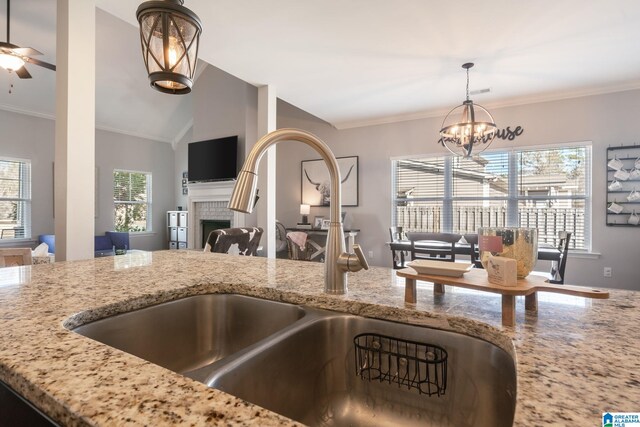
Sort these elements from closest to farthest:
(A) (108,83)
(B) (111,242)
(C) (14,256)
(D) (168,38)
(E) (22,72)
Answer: (D) (168,38) < (C) (14,256) < (E) (22,72) < (A) (108,83) < (B) (111,242)

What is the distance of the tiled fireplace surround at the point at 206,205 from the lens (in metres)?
5.84

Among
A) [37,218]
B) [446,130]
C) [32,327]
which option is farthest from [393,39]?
[37,218]

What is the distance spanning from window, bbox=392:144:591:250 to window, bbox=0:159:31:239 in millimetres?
6260

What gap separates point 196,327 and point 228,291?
0.14 meters

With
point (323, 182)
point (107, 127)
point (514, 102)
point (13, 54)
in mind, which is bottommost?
point (323, 182)

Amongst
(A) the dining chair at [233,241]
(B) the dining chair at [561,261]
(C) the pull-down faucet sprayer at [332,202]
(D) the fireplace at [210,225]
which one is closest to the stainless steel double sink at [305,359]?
(C) the pull-down faucet sprayer at [332,202]

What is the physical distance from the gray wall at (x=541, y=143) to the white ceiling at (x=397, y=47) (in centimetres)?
20

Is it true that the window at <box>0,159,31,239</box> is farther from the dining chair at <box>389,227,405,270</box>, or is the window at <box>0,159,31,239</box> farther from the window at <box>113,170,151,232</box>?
the dining chair at <box>389,227,405,270</box>

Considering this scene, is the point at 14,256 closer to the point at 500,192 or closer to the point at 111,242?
the point at 111,242

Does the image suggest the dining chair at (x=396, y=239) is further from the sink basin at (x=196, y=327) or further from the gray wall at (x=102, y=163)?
the gray wall at (x=102, y=163)

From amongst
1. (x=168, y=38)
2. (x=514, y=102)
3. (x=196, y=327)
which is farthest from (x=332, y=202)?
(x=514, y=102)

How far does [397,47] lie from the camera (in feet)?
10.2

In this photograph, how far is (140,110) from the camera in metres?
6.59

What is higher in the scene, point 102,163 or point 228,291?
point 102,163
